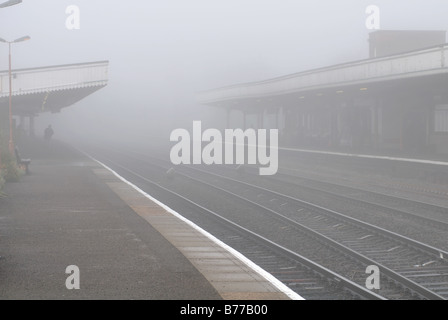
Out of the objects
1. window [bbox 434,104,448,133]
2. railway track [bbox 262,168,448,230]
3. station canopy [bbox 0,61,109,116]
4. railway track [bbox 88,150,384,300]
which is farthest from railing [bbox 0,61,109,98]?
railway track [bbox 88,150,384,300]

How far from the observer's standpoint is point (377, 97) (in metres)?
35.2

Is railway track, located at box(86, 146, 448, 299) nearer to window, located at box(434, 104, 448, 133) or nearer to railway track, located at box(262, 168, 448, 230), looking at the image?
railway track, located at box(262, 168, 448, 230)

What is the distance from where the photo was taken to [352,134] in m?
40.1

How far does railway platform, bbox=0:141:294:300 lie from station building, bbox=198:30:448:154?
14695 millimetres

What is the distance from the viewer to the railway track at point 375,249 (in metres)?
9.01

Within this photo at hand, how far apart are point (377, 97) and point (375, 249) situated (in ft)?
81.5

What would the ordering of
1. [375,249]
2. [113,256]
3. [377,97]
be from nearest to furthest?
1. [113,256]
2. [375,249]
3. [377,97]

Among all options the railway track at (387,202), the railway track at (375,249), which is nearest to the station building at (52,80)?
the railway track at (387,202)

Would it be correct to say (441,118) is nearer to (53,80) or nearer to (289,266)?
(53,80)

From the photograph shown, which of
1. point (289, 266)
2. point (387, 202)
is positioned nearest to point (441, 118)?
point (387, 202)

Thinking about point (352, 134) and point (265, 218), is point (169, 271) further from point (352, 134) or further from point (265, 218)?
point (352, 134)

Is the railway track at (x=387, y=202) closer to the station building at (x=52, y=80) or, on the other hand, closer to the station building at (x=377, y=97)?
the station building at (x=377, y=97)

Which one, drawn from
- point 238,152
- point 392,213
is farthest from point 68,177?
point 238,152

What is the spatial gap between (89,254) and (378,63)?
21.5 metres
